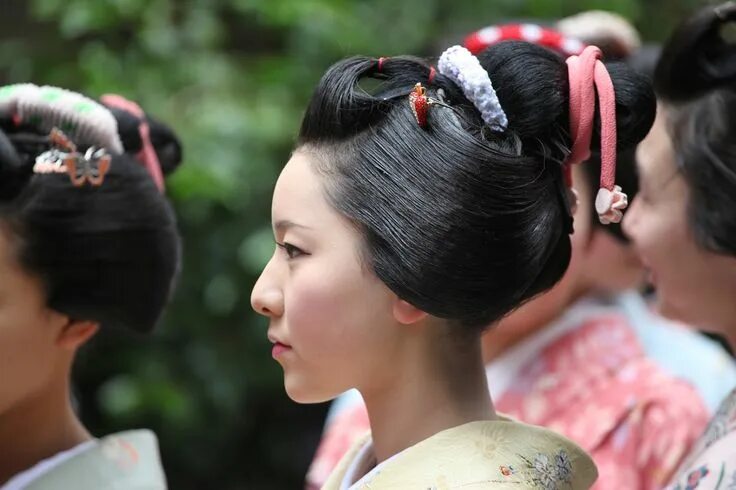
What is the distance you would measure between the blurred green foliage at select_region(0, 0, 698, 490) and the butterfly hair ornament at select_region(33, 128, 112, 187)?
1001mm

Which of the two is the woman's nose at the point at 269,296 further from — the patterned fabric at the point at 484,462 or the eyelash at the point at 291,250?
the patterned fabric at the point at 484,462

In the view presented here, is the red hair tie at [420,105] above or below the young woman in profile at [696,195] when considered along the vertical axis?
above

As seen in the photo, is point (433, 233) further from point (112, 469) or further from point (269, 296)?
point (112, 469)

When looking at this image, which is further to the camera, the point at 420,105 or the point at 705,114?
the point at 705,114

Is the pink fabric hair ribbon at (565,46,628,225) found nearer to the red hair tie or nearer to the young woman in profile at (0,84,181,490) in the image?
the red hair tie

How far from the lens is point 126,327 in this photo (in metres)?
1.49

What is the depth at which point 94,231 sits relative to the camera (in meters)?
1.39

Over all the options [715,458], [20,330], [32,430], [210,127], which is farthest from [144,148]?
[210,127]

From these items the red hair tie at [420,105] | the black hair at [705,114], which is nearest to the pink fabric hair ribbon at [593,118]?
the red hair tie at [420,105]

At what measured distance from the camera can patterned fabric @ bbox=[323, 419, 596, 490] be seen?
1.07m

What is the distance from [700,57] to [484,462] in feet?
2.13

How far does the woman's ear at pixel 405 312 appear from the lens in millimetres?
1087

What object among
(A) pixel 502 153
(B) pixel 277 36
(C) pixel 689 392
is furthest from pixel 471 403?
(B) pixel 277 36

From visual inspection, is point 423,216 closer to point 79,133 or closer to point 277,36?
point 79,133
